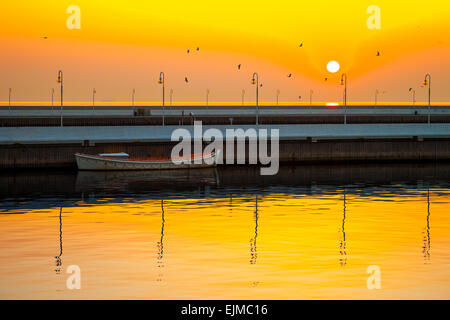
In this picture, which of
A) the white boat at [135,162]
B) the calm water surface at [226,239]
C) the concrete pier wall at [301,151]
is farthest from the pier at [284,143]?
the calm water surface at [226,239]

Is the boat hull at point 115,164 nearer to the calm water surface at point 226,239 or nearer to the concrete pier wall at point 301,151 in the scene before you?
the concrete pier wall at point 301,151

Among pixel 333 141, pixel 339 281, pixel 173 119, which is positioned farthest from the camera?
pixel 173 119

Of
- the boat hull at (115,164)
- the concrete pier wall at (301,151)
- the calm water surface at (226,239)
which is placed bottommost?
the calm water surface at (226,239)

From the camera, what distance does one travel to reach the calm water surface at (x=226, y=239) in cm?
3200

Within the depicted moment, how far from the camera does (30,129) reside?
4550 inches

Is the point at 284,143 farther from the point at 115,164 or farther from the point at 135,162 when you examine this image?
the point at 115,164

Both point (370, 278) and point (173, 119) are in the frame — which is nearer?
point (370, 278)

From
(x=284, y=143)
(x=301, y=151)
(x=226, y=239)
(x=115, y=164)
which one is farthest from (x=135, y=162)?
(x=226, y=239)

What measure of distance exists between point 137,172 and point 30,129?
1820cm

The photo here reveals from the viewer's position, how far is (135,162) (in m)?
108

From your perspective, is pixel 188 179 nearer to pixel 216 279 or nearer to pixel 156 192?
pixel 156 192

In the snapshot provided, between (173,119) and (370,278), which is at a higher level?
(173,119)

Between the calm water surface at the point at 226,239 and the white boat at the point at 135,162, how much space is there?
19739mm
